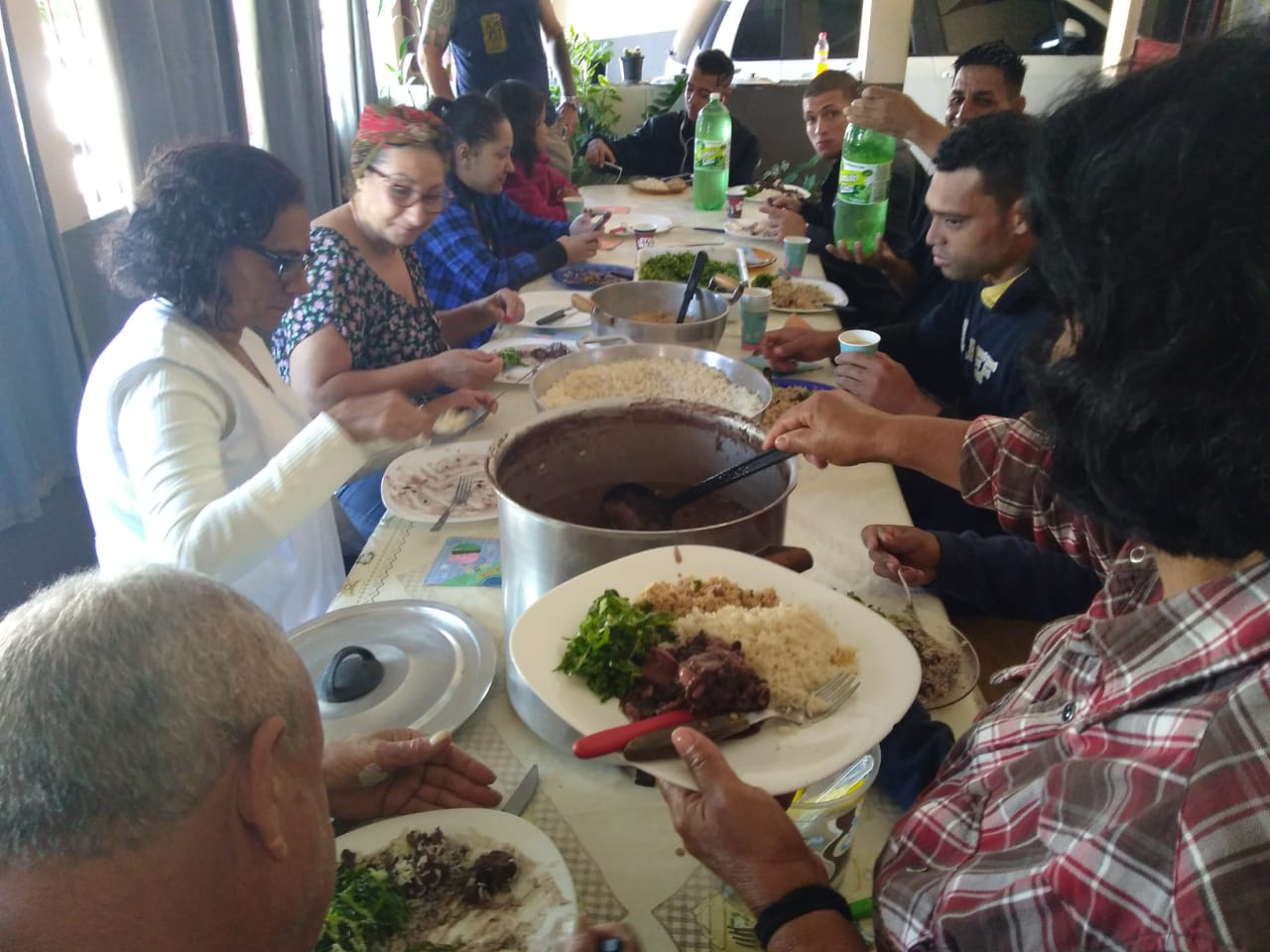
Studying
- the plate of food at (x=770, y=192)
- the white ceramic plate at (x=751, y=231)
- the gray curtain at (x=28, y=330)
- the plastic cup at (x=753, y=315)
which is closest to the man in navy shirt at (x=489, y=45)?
the plate of food at (x=770, y=192)

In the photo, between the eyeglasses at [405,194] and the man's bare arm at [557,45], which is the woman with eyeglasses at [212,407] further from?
the man's bare arm at [557,45]

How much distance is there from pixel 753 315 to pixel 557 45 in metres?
3.87

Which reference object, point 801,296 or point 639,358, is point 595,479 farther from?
point 801,296

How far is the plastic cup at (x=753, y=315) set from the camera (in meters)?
2.35

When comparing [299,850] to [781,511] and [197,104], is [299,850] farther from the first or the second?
[197,104]

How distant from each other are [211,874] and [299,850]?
91 mm

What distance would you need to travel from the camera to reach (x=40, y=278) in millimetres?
2939

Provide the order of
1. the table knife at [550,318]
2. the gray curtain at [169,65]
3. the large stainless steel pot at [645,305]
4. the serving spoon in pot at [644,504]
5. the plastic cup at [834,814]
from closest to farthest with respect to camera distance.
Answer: the plastic cup at [834,814], the serving spoon in pot at [644,504], the large stainless steel pot at [645,305], the table knife at [550,318], the gray curtain at [169,65]

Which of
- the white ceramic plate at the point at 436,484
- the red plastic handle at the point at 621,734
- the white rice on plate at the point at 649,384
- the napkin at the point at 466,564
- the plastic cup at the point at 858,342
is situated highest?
the red plastic handle at the point at 621,734

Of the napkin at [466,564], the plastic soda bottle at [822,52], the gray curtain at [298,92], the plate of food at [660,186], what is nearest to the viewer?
the napkin at [466,564]

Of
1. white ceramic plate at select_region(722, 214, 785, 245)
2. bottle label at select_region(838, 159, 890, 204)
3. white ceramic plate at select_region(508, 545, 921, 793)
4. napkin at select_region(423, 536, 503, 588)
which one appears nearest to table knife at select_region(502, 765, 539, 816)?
white ceramic plate at select_region(508, 545, 921, 793)

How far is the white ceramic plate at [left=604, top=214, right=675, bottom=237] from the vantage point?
380cm

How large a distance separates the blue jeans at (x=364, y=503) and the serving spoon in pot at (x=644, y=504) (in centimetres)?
104

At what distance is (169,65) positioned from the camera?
367 centimetres
